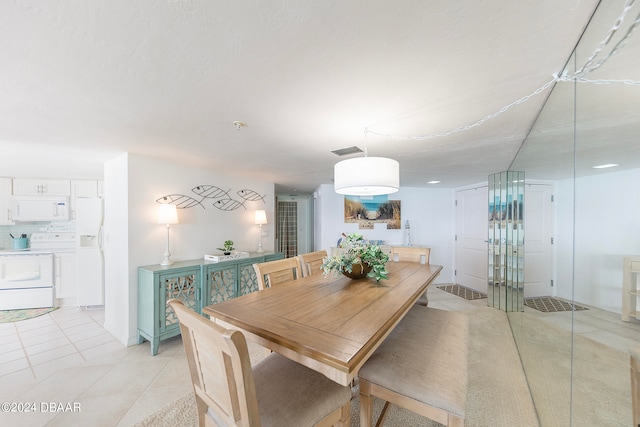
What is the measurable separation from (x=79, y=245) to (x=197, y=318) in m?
3.92

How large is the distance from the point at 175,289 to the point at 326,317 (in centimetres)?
206

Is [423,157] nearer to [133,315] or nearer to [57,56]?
[57,56]

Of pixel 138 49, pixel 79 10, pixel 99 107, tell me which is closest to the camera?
pixel 79 10

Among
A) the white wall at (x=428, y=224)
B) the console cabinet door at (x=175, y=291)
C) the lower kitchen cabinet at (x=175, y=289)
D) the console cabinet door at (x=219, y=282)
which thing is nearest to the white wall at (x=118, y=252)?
the lower kitchen cabinet at (x=175, y=289)

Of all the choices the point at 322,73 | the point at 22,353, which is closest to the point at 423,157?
the point at 322,73

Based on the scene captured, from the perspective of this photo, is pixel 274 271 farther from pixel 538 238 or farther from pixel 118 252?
pixel 538 238

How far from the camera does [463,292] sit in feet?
14.6

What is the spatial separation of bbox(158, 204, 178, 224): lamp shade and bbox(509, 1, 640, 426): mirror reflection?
3.23 meters

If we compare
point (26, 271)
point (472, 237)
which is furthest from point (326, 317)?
point (26, 271)

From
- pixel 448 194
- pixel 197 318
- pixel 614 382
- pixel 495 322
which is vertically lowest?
pixel 495 322

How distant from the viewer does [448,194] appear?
16.9 ft

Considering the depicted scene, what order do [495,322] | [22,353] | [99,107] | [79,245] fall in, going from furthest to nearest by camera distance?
[79,245] → [495,322] → [22,353] → [99,107]

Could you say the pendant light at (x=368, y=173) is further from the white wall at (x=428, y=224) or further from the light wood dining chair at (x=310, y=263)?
the white wall at (x=428, y=224)

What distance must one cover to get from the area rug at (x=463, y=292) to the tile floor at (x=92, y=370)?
2.14 metres
